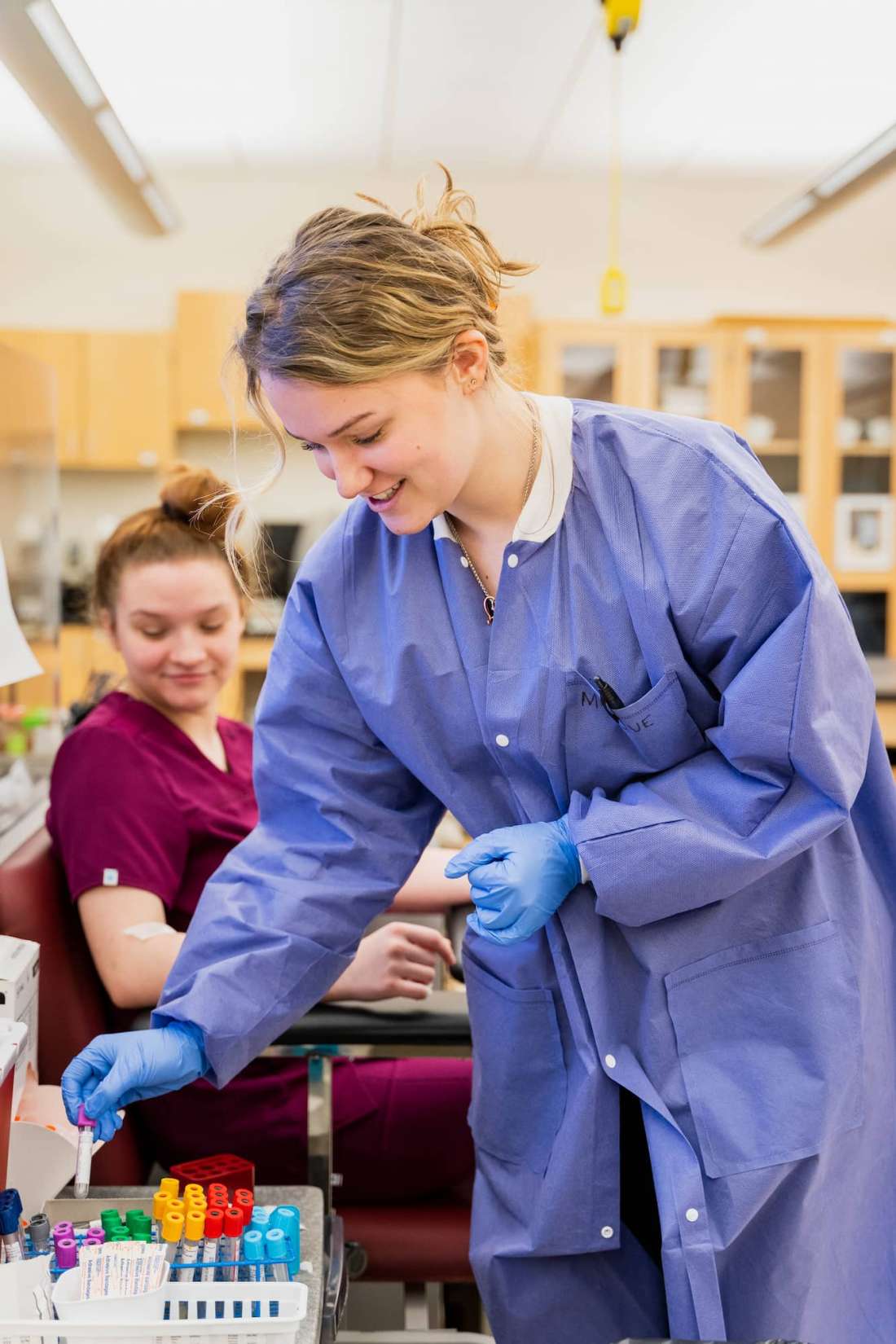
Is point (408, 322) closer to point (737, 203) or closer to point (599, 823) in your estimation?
point (599, 823)

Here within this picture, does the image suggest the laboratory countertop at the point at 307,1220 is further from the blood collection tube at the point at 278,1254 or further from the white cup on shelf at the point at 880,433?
the white cup on shelf at the point at 880,433

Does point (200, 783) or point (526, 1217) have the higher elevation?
point (200, 783)

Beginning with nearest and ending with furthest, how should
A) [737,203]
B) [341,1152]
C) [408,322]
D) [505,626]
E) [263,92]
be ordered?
[408,322] → [505,626] → [341,1152] → [263,92] → [737,203]

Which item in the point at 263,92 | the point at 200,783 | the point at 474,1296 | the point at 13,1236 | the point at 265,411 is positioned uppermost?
the point at 263,92

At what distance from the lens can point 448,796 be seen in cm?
119

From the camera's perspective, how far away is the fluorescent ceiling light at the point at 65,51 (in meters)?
2.00

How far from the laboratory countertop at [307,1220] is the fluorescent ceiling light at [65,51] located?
1.85m

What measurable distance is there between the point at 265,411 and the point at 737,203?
195 inches

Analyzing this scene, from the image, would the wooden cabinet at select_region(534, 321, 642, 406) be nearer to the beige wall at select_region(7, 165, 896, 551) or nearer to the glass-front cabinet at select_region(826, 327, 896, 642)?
the beige wall at select_region(7, 165, 896, 551)

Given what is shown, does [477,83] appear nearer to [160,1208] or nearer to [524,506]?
[524,506]

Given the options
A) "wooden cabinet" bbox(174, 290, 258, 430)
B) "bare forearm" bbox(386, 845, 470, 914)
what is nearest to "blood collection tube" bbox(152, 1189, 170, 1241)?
"bare forearm" bbox(386, 845, 470, 914)

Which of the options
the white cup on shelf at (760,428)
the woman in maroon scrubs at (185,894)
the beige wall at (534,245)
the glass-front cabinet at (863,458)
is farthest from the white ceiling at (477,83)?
the woman in maroon scrubs at (185,894)

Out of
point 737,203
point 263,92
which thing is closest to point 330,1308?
point 263,92

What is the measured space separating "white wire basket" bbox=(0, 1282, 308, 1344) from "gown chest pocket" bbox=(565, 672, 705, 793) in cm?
50
